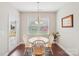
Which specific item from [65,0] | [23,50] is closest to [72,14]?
[65,0]

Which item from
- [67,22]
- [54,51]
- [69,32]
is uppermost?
[67,22]

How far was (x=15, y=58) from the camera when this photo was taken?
97cm

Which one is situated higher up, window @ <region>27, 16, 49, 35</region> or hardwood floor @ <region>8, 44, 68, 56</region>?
window @ <region>27, 16, 49, 35</region>

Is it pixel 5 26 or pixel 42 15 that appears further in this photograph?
pixel 5 26

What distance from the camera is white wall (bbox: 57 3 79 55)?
4.54 feet

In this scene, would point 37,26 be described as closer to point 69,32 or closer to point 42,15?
point 42,15

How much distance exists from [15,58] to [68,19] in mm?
803

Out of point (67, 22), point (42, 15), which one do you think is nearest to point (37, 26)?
point (42, 15)

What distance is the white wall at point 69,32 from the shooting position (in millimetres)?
1385

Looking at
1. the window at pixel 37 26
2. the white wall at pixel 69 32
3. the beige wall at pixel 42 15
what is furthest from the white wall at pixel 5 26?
the white wall at pixel 69 32

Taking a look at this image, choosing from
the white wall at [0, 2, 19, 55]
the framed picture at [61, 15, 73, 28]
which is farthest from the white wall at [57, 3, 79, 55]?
the white wall at [0, 2, 19, 55]

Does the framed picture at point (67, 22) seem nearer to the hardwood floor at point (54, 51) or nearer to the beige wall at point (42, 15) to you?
the beige wall at point (42, 15)

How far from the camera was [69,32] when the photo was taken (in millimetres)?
1460

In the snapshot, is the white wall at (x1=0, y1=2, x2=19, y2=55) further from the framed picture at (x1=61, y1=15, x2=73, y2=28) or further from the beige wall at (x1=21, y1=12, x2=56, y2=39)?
the framed picture at (x1=61, y1=15, x2=73, y2=28)
